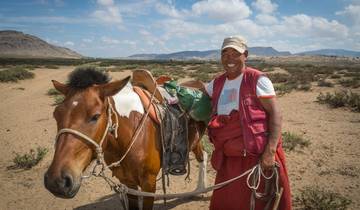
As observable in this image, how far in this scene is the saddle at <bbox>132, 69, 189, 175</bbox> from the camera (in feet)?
11.1

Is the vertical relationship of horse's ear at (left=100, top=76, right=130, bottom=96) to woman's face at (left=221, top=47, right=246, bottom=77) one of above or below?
below

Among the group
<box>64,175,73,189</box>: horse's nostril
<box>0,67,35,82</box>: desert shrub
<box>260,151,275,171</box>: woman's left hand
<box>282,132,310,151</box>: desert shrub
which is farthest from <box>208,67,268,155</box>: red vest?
<box>0,67,35,82</box>: desert shrub

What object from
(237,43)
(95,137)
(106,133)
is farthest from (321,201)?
(95,137)

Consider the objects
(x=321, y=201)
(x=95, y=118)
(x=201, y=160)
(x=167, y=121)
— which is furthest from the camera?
(x=201, y=160)

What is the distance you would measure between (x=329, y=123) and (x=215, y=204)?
296 inches

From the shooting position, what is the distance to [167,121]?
138 inches

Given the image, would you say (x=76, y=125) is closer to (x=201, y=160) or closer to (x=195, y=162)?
(x=201, y=160)

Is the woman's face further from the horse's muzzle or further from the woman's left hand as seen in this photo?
the horse's muzzle

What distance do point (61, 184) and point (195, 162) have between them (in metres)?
4.54

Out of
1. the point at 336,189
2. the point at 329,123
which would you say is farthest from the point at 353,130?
the point at 336,189

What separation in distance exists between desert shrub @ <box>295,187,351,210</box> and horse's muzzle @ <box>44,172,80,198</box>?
137 inches

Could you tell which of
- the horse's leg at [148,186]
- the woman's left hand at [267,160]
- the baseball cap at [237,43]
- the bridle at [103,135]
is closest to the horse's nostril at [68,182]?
the bridle at [103,135]

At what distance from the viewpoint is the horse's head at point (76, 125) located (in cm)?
219

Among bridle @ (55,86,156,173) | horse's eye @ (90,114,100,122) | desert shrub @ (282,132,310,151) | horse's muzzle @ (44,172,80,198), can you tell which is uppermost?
horse's eye @ (90,114,100,122)
